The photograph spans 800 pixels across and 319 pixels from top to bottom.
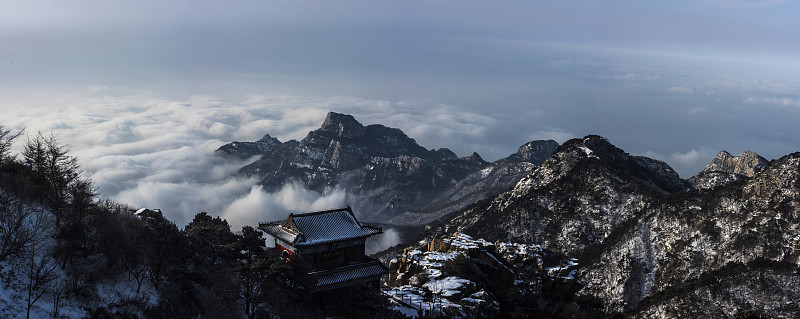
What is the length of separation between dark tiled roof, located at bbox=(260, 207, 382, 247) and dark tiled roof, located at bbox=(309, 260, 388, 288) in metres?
3.52

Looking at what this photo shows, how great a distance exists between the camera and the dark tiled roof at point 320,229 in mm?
53750

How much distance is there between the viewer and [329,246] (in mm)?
55625

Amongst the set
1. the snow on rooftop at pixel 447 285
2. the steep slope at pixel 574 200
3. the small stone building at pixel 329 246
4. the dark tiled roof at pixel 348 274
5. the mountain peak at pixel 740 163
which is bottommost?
the snow on rooftop at pixel 447 285

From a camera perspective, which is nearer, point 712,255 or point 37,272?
point 37,272

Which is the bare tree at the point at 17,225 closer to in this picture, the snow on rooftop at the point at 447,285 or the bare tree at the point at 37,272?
the bare tree at the point at 37,272

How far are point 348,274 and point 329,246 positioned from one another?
392 cm

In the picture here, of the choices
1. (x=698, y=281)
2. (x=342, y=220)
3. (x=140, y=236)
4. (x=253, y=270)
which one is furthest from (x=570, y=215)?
(x=140, y=236)

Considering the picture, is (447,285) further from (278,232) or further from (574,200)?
(574,200)

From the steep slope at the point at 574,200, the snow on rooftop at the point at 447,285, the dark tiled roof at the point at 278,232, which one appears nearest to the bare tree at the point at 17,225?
the dark tiled roof at the point at 278,232

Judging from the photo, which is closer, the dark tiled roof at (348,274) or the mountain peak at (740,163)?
the dark tiled roof at (348,274)

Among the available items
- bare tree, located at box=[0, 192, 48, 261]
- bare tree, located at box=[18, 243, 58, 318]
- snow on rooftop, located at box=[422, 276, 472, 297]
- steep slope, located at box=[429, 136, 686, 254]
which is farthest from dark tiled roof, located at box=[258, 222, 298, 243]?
steep slope, located at box=[429, 136, 686, 254]

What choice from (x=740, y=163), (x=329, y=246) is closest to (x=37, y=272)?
Result: (x=329, y=246)

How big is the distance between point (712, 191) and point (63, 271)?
354ft

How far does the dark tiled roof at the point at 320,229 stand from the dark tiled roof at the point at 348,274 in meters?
3.52
